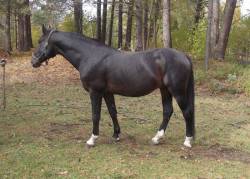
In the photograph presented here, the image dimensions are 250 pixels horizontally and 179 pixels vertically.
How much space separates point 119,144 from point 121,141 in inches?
8.1

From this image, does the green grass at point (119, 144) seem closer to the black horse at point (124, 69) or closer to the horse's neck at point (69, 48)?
the black horse at point (124, 69)

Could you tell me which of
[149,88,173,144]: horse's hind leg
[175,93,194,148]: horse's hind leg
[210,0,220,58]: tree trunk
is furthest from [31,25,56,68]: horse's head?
[210,0,220,58]: tree trunk

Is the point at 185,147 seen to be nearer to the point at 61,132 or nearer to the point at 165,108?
the point at 165,108

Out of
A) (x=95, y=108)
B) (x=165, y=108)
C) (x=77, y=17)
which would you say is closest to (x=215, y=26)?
(x=77, y=17)

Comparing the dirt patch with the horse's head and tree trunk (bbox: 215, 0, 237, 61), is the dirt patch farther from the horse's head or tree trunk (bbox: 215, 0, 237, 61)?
tree trunk (bbox: 215, 0, 237, 61)

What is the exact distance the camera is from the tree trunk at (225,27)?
14375 mm

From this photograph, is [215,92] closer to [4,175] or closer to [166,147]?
[166,147]

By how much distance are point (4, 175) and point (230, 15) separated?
1450cm

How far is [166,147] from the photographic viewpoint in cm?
483

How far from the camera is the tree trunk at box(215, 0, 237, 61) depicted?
1438 centimetres

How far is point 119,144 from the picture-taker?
4883 mm

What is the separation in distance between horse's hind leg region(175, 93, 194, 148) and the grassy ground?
26 centimetres

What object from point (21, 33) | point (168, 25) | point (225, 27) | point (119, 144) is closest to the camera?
point (119, 144)

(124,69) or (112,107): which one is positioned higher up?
(124,69)
